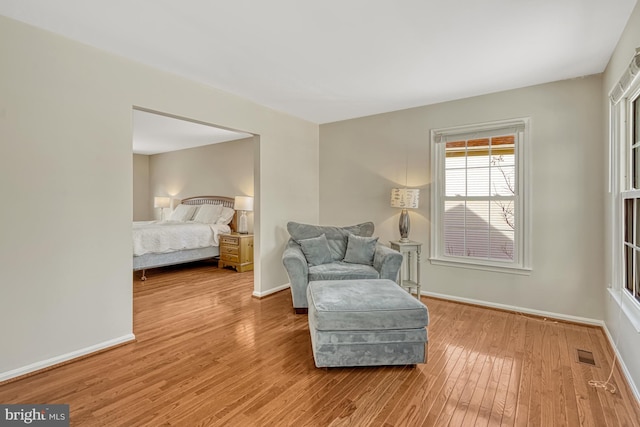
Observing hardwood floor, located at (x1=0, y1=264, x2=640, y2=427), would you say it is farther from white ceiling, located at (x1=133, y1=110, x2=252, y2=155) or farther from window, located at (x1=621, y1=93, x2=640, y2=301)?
white ceiling, located at (x1=133, y1=110, x2=252, y2=155)

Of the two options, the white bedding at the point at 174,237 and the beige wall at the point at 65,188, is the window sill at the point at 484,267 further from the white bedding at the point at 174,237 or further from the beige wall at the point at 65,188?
the white bedding at the point at 174,237

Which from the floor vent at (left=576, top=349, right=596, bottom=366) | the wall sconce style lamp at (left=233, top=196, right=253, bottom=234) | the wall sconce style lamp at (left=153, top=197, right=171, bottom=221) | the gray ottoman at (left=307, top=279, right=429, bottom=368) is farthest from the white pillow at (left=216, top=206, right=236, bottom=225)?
the floor vent at (left=576, top=349, right=596, bottom=366)

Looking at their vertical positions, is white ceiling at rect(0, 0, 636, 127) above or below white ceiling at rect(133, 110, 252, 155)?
below

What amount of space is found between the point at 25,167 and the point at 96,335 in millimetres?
1359

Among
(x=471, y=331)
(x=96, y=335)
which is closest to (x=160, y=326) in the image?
(x=96, y=335)

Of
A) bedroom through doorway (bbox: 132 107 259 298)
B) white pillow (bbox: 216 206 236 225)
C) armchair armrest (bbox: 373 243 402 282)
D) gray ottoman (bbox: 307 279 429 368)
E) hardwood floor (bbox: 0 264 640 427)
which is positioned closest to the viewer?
hardwood floor (bbox: 0 264 640 427)

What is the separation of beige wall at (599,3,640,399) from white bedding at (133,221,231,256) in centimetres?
540

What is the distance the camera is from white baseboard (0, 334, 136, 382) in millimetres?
2099

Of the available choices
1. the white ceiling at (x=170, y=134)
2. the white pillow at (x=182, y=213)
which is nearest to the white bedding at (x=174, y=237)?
the white pillow at (x=182, y=213)

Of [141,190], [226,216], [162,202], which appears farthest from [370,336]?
[141,190]

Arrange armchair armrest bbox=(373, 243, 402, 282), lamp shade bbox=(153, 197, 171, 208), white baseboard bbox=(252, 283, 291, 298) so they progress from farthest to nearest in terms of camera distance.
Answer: lamp shade bbox=(153, 197, 171, 208) → white baseboard bbox=(252, 283, 291, 298) → armchair armrest bbox=(373, 243, 402, 282)

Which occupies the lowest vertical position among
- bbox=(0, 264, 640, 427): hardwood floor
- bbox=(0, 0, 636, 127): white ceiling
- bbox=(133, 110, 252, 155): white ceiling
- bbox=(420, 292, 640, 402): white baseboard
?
bbox=(0, 264, 640, 427): hardwood floor

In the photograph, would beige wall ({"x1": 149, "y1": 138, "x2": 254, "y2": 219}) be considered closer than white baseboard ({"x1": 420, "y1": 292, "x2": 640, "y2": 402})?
No

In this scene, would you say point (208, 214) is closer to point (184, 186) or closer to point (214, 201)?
point (214, 201)
